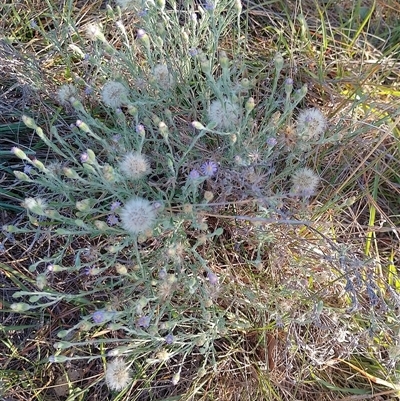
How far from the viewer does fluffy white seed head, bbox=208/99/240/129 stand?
1468 mm

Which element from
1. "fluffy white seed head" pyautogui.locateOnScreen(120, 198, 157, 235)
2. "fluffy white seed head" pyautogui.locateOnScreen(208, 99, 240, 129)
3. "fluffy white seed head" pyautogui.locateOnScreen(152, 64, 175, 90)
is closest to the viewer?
"fluffy white seed head" pyautogui.locateOnScreen(120, 198, 157, 235)

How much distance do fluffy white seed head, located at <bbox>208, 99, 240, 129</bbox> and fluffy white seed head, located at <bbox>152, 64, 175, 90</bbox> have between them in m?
0.19

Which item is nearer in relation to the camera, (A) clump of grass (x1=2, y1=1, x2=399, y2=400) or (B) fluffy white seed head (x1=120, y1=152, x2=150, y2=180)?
(B) fluffy white seed head (x1=120, y1=152, x2=150, y2=180)

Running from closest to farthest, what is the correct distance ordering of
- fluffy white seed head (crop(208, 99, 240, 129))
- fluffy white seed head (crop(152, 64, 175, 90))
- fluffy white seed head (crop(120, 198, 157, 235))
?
fluffy white seed head (crop(120, 198, 157, 235)) → fluffy white seed head (crop(208, 99, 240, 129)) → fluffy white seed head (crop(152, 64, 175, 90))

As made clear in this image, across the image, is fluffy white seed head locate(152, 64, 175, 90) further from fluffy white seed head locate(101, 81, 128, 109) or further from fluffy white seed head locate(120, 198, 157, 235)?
fluffy white seed head locate(120, 198, 157, 235)

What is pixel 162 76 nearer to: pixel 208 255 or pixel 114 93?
pixel 114 93

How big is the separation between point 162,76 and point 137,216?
48 centimetres

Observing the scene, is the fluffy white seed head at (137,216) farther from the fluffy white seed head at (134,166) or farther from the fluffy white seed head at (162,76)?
the fluffy white seed head at (162,76)

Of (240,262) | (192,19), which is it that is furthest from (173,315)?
(192,19)

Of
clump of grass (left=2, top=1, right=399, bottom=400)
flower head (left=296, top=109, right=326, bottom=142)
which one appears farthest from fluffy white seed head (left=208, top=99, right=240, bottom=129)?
flower head (left=296, top=109, right=326, bottom=142)

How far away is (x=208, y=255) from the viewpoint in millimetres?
1744

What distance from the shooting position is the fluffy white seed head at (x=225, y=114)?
147 centimetres

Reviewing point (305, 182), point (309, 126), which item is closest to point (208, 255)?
point (305, 182)

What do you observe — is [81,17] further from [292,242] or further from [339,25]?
[292,242]
